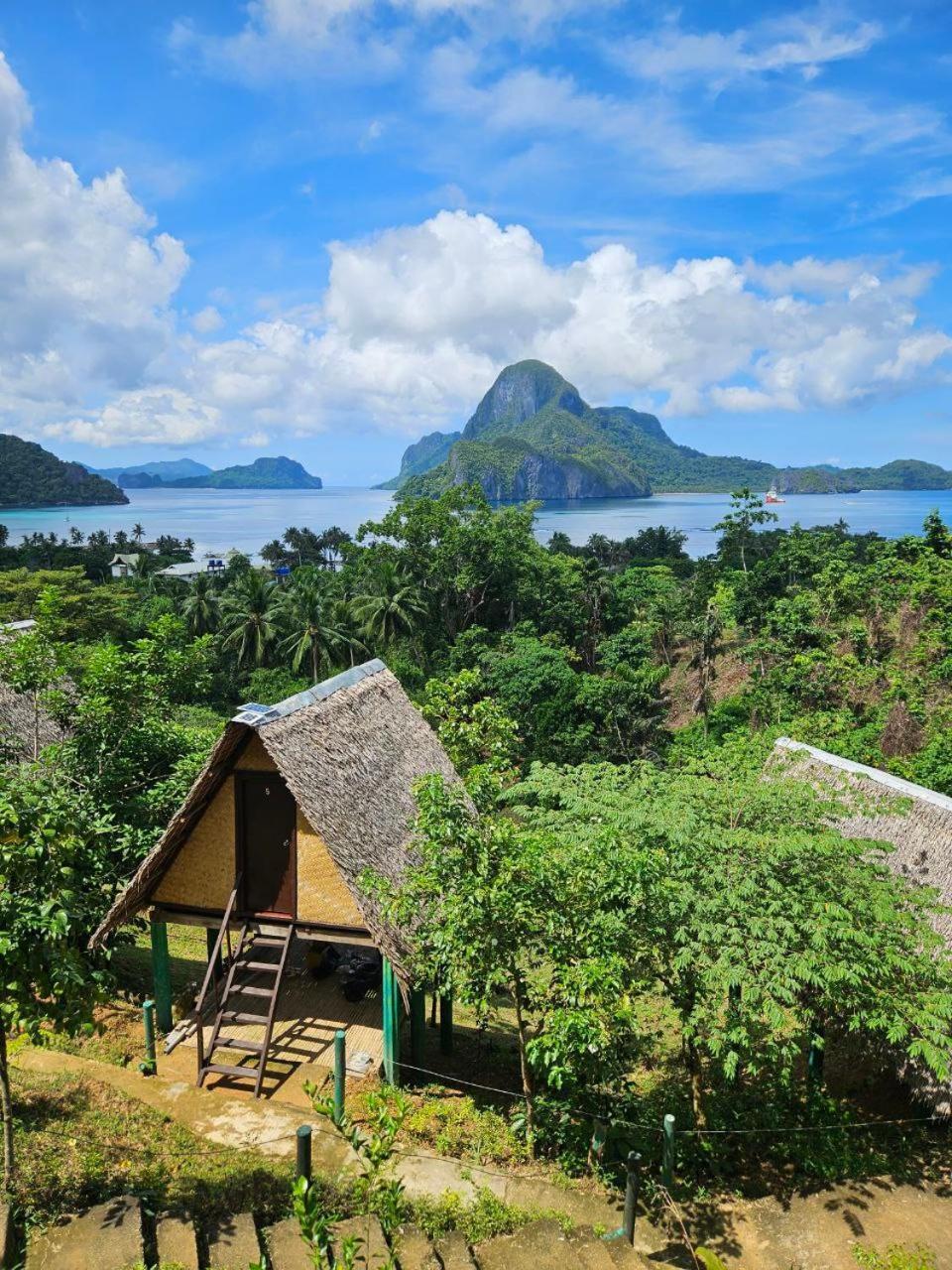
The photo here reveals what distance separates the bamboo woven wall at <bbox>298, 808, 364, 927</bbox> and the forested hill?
16521cm

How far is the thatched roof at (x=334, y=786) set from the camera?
9.95m

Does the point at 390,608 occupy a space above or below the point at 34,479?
below

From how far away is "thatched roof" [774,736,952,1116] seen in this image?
34.4 feet

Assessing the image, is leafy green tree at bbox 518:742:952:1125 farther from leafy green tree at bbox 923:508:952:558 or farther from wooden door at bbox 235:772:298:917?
leafy green tree at bbox 923:508:952:558

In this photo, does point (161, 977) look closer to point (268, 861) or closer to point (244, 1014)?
point (244, 1014)

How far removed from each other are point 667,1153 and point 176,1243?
4.89 meters

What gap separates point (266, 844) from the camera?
10836 millimetres

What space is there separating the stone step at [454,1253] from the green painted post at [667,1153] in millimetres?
2410

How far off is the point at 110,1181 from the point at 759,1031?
21.9ft

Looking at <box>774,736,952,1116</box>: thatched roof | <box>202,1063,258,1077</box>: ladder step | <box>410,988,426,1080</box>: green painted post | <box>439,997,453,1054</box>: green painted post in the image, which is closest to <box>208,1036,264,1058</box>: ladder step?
<box>202,1063,258,1077</box>: ladder step

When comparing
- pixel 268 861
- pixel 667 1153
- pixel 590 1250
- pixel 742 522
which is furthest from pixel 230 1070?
pixel 742 522

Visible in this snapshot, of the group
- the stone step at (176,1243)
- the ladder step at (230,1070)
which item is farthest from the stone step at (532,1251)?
the ladder step at (230,1070)

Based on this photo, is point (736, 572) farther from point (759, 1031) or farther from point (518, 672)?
point (759, 1031)

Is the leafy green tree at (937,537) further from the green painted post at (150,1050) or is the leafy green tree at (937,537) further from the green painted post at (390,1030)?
the green painted post at (150,1050)
